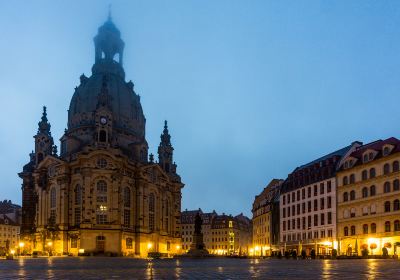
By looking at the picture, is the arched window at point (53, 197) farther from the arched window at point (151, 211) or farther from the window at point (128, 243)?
the arched window at point (151, 211)

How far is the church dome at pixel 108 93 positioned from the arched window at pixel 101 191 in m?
18.3

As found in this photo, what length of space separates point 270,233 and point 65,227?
43728mm

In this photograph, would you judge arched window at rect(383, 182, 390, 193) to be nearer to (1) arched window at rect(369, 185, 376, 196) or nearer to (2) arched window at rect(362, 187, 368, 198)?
(1) arched window at rect(369, 185, 376, 196)

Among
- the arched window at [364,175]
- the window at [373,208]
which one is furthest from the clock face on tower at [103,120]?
the window at [373,208]

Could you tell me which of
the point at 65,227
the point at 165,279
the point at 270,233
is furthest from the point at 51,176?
the point at 165,279

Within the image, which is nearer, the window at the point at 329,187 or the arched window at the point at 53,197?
the window at the point at 329,187

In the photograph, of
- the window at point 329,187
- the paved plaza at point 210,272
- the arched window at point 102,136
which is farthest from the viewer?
the arched window at point 102,136

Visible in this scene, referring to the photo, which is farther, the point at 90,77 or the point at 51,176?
the point at 90,77

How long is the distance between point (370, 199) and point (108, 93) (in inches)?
2755

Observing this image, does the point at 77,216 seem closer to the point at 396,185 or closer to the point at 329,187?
the point at 329,187

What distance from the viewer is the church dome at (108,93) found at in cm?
13844

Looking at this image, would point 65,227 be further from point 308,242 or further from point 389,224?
point 389,224

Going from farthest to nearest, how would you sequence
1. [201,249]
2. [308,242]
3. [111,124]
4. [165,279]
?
1. [111,124]
2. [308,242]
3. [201,249]
4. [165,279]

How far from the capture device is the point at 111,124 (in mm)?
129000
